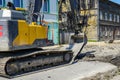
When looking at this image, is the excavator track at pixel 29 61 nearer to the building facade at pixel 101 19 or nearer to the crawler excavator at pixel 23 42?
the crawler excavator at pixel 23 42

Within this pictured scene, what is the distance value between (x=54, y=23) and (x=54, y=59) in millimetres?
17278

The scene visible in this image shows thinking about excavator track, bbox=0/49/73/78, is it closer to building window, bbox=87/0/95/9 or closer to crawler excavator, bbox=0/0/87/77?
crawler excavator, bbox=0/0/87/77

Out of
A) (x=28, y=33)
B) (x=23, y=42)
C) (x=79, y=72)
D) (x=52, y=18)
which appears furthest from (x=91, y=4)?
(x=23, y=42)

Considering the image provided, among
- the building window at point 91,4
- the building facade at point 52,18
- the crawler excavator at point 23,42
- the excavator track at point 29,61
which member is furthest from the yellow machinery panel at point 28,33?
the building window at point 91,4

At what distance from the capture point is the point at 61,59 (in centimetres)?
1248

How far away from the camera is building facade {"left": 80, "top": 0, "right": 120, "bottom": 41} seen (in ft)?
142

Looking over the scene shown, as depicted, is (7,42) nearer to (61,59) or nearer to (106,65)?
(61,59)

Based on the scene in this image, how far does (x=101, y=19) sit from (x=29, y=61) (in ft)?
117

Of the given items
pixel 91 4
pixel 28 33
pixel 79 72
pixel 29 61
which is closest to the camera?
pixel 28 33

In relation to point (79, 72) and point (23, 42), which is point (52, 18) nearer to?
point (79, 72)

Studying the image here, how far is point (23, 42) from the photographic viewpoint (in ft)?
33.4

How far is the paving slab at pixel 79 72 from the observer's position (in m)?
9.80

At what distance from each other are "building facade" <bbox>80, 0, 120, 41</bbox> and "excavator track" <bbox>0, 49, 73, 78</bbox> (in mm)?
27124

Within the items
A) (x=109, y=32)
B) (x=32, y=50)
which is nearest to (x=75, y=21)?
(x=32, y=50)
